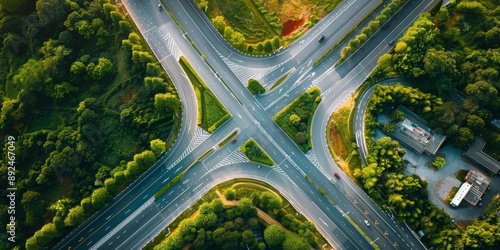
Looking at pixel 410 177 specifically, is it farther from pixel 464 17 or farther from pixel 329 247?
pixel 464 17

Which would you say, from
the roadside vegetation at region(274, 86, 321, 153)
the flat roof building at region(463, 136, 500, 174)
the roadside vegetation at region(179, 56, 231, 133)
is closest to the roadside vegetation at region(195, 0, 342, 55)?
the roadside vegetation at region(179, 56, 231, 133)

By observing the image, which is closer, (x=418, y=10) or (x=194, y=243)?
(x=194, y=243)

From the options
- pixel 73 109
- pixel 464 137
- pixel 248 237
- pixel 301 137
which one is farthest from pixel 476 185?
pixel 73 109

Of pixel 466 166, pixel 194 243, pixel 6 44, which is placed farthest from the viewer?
pixel 6 44

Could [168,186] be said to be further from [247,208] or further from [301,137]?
[301,137]

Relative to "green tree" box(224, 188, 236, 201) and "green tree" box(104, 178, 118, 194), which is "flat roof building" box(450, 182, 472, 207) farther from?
"green tree" box(104, 178, 118, 194)

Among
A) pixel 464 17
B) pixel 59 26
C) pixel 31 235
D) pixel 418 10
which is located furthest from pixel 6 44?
pixel 464 17

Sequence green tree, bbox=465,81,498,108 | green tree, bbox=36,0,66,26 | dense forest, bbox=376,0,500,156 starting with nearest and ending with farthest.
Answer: green tree, bbox=465,81,498,108, dense forest, bbox=376,0,500,156, green tree, bbox=36,0,66,26
